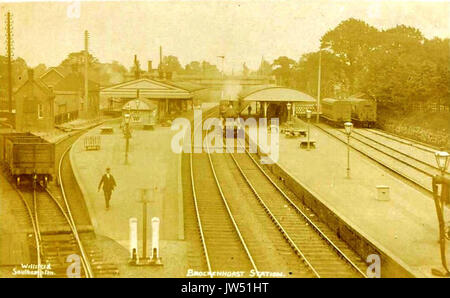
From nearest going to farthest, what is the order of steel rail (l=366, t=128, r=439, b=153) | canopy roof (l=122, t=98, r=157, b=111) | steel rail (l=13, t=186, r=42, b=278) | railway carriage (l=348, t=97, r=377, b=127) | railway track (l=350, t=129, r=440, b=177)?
steel rail (l=13, t=186, r=42, b=278) < railway track (l=350, t=129, r=440, b=177) < steel rail (l=366, t=128, r=439, b=153) < canopy roof (l=122, t=98, r=157, b=111) < railway carriage (l=348, t=97, r=377, b=127)

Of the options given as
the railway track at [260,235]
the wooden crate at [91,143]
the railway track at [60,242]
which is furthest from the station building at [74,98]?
the railway track at [60,242]

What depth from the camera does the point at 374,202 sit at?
18.1 metres

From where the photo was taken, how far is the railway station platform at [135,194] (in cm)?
1277

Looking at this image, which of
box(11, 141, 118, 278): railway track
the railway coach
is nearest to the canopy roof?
the railway coach

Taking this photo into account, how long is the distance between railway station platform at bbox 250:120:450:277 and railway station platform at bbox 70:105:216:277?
438 cm

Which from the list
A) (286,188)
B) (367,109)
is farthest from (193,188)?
(367,109)

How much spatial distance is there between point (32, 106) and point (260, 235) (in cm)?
2085

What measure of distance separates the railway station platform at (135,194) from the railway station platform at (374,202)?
4384 millimetres

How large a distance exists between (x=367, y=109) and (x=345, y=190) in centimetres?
2314

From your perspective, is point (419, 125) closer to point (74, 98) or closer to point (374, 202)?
point (374, 202)

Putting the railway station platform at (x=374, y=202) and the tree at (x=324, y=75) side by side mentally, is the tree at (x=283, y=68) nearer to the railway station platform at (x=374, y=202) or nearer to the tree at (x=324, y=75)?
the tree at (x=324, y=75)

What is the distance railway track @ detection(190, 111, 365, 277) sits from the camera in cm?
1289

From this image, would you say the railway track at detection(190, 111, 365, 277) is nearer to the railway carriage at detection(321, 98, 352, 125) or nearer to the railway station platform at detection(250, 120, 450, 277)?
the railway station platform at detection(250, 120, 450, 277)
